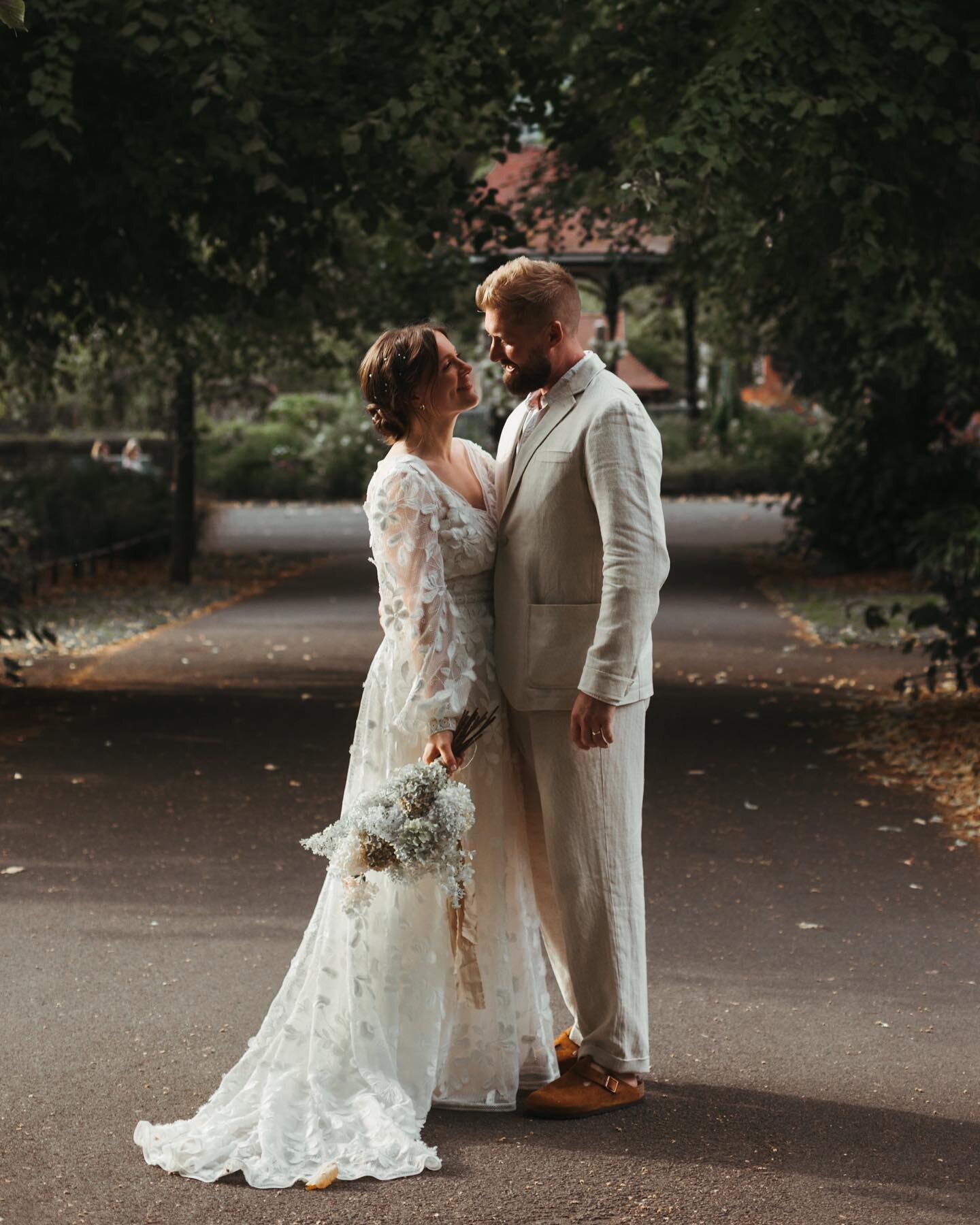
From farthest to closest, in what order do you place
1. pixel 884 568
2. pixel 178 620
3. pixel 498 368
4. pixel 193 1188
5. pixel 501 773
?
pixel 498 368 < pixel 884 568 < pixel 178 620 < pixel 501 773 < pixel 193 1188

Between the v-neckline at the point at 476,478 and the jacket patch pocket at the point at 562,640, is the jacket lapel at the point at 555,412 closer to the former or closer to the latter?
the v-neckline at the point at 476,478

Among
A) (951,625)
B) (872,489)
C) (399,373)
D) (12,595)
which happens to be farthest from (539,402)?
(872,489)

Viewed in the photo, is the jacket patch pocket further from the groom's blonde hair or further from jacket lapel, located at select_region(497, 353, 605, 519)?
the groom's blonde hair

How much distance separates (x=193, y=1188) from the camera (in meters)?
3.76

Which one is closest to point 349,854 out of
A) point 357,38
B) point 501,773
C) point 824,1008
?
point 501,773

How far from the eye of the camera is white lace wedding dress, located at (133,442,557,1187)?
395 cm

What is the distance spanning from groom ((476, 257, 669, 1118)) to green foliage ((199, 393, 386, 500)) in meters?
35.3

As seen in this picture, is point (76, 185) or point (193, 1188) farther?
point (76, 185)

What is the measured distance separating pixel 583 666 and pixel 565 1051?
3.61 ft

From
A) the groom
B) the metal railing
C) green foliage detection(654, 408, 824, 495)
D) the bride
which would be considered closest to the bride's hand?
the bride

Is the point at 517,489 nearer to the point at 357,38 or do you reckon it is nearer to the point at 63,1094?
the point at 63,1094

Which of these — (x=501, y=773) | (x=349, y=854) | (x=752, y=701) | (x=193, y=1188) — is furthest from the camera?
(x=752, y=701)

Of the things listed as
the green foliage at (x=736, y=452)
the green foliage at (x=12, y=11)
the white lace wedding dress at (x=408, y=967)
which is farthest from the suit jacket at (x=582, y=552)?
the green foliage at (x=736, y=452)

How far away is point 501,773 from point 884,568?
16.6 metres
